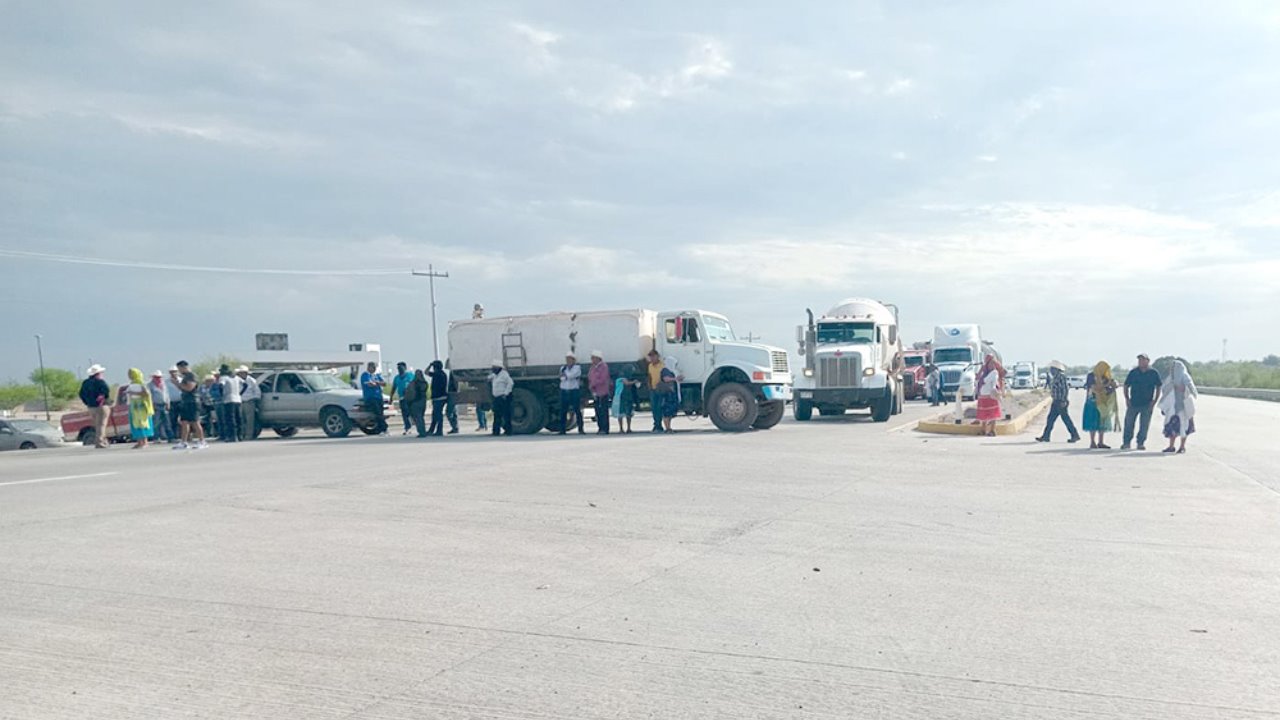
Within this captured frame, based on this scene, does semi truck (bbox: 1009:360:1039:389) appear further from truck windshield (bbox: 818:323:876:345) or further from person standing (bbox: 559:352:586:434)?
person standing (bbox: 559:352:586:434)

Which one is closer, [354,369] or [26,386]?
[354,369]

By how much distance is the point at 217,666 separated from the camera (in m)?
4.95

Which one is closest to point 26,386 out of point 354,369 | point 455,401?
point 354,369

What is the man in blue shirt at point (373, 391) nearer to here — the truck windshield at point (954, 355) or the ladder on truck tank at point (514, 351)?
the ladder on truck tank at point (514, 351)

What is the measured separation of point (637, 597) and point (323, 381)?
19.8 m

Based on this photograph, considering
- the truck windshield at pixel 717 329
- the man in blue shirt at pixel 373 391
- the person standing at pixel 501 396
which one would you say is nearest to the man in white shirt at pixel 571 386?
the person standing at pixel 501 396

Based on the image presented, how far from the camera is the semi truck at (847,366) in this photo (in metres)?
25.5

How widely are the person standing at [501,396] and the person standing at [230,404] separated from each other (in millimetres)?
5495

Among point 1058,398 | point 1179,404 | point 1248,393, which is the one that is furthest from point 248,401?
point 1248,393

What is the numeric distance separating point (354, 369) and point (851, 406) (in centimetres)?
3180

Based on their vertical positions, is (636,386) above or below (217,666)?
above

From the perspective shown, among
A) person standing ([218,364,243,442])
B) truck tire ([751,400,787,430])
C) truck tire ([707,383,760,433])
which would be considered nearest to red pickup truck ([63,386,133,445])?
person standing ([218,364,243,442])

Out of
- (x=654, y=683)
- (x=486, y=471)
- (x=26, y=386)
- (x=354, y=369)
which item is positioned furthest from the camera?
(x=26, y=386)

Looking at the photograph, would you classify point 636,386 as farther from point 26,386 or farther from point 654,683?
point 26,386
